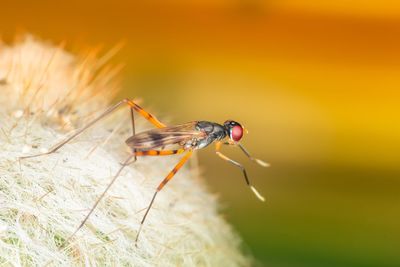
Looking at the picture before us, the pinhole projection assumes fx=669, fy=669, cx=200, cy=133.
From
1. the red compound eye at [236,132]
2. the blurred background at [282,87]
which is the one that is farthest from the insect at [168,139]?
the blurred background at [282,87]

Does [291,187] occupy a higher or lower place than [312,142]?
lower

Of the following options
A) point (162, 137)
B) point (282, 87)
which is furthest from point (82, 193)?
point (282, 87)

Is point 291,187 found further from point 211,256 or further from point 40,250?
point 40,250

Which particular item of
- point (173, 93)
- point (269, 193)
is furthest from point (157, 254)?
point (173, 93)

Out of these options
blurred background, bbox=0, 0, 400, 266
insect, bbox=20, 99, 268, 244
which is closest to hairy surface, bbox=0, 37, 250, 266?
insect, bbox=20, 99, 268, 244

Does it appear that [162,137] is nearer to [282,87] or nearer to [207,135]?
[207,135]

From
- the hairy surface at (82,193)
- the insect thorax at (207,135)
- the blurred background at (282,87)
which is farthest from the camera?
the blurred background at (282,87)

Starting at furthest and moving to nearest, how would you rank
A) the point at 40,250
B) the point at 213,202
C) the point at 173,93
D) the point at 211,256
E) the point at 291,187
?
the point at 173,93 → the point at 291,187 → the point at 213,202 → the point at 211,256 → the point at 40,250

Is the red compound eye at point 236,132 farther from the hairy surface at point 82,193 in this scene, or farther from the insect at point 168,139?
the hairy surface at point 82,193
